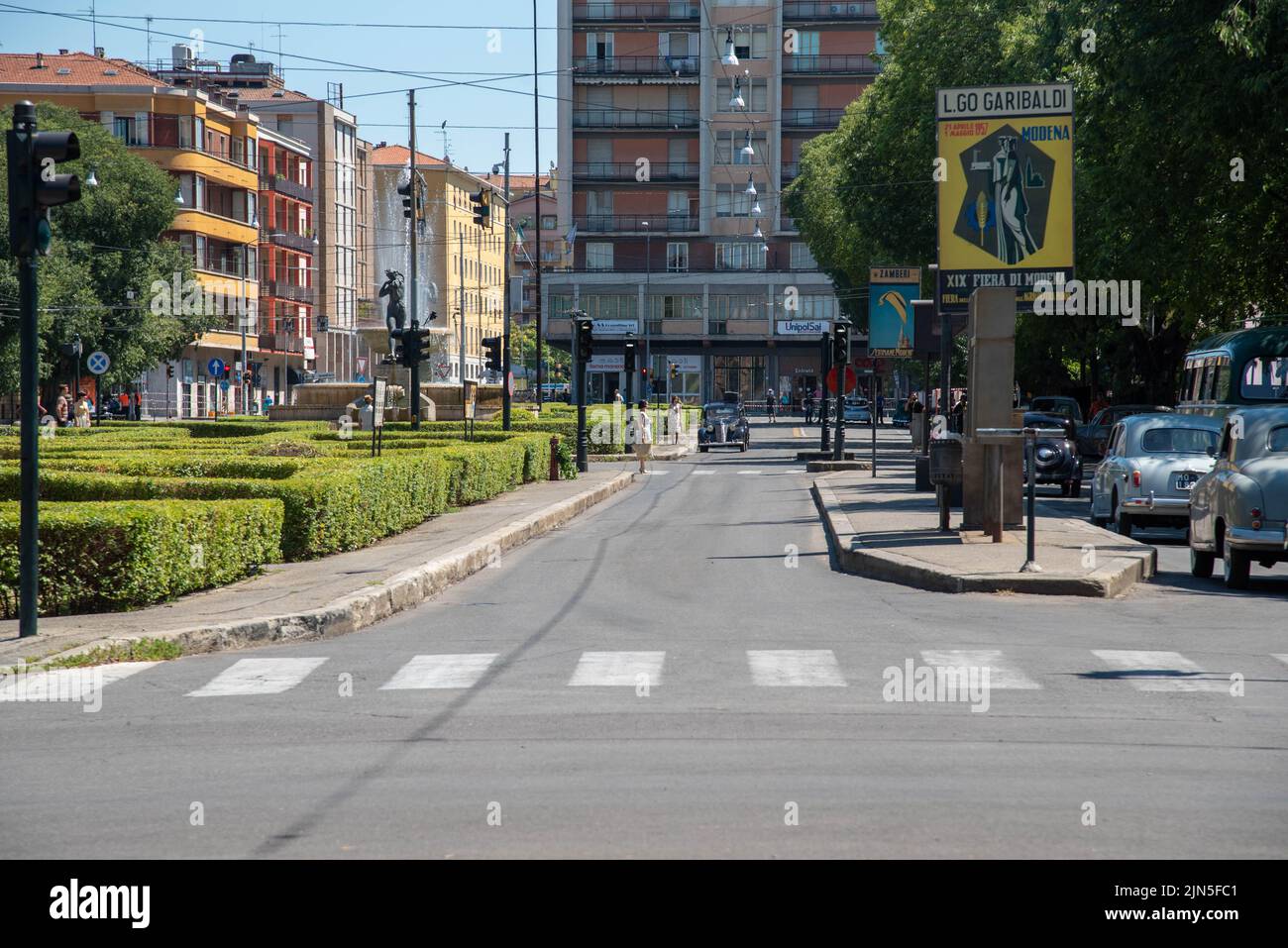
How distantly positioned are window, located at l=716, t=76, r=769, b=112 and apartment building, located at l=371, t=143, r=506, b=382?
84.6 feet

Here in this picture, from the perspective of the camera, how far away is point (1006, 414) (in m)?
19.0

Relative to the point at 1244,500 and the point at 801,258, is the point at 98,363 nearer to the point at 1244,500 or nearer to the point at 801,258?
the point at 1244,500

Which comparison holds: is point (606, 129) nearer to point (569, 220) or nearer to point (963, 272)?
point (569, 220)

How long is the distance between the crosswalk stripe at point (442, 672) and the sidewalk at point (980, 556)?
5.84m

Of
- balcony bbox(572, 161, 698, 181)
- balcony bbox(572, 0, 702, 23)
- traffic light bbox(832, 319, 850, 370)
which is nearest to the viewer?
traffic light bbox(832, 319, 850, 370)

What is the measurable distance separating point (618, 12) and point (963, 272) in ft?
259

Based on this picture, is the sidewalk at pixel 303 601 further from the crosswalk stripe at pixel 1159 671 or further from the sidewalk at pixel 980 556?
the crosswalk stripe at pixel 1159 671

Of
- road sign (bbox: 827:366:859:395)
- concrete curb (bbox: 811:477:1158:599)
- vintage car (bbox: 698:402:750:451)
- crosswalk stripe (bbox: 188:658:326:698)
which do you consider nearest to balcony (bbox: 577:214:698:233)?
vintage car (bbox: 698:402:750:451)

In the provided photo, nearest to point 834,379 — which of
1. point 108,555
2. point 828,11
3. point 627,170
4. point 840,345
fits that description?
point 840,345

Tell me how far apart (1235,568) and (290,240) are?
8873 cm

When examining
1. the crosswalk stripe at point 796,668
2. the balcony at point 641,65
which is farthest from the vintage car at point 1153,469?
the balcony at point 641,65

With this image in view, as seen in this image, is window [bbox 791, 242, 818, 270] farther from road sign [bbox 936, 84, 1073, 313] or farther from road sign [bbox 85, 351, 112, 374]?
road sign [bbox 936, 84, 1073, 313]

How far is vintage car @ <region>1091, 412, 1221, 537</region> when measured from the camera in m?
21.2
